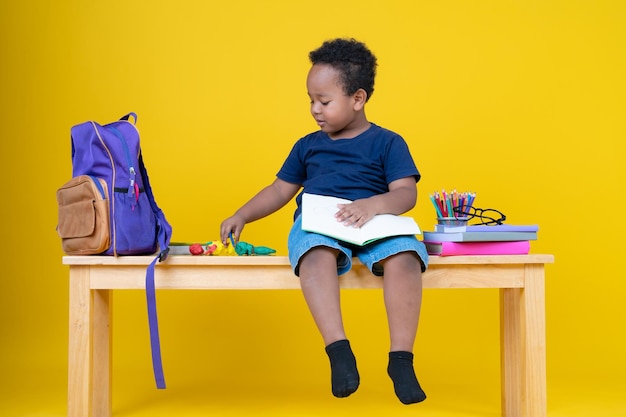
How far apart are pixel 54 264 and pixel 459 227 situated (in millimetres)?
1987

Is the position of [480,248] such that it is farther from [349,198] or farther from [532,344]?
[349,198]

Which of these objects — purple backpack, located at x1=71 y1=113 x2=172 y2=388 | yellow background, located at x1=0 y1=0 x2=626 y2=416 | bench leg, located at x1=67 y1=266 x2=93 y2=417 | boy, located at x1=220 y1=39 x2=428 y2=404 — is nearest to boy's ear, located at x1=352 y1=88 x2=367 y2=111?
boy, located at x1=220 y1=39 x2=428 y2=404

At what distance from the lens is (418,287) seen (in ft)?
7.98

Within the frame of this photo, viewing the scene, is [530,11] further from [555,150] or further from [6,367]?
[6,367]

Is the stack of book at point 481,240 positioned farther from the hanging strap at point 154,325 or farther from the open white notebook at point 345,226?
the hanging strap at point 154,325

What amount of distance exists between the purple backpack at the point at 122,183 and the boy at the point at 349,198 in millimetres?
290

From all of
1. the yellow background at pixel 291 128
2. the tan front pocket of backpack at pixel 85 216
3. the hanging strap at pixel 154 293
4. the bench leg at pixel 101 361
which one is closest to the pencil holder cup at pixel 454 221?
the hanging strap at pixel 154 293

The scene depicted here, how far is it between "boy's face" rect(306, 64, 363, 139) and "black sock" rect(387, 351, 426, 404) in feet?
2.50

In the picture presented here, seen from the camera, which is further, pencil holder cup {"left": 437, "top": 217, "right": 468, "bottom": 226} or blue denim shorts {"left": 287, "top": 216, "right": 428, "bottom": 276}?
pencil holder cup {"left": 437, "top": 217, "right": 468, "bottom": 226}

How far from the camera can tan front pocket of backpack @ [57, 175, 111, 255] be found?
8.17 ft

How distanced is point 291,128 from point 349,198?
4.06 ft

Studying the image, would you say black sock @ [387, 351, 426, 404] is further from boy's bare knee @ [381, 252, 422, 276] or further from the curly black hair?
the curly black hair

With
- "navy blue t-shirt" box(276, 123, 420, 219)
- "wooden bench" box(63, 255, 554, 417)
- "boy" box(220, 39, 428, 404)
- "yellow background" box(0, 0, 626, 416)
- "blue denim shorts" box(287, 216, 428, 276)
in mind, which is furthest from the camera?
"yellow background" box(0, 0, 626, 416)

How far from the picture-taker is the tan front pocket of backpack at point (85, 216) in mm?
2490
